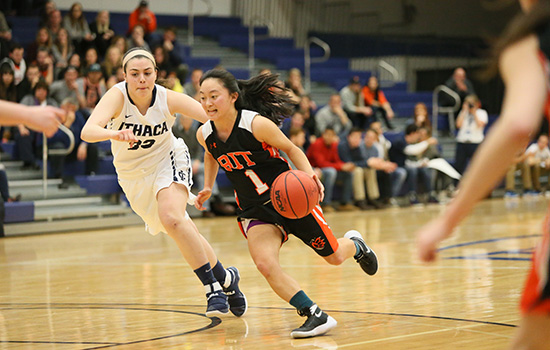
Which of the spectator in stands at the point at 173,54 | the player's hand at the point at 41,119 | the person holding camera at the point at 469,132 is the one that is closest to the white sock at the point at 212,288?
the player's hand at the point at 41,119

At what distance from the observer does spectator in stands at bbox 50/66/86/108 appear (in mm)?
10914

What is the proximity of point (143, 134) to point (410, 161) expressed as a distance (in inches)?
384

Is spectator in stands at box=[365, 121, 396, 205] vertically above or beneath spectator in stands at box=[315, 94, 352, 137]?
beneath

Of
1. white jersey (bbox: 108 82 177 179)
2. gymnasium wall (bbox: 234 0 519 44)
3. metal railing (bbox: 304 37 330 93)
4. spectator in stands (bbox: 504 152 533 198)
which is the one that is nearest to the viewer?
white jersey (bbox: 108 82 177 179)

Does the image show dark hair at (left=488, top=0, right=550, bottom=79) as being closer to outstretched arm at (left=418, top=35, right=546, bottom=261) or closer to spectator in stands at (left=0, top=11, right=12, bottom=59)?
outstretched arm at (left=418, top=35, right=546, bottom=261)

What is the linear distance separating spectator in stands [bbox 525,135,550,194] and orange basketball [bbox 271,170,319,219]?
12.3 metres

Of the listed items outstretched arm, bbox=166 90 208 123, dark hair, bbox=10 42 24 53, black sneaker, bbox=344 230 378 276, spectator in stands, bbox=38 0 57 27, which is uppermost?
spectator in stands, bbox=38 0 57 27

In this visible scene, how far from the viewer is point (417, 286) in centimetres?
547

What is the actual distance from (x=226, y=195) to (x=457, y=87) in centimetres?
591

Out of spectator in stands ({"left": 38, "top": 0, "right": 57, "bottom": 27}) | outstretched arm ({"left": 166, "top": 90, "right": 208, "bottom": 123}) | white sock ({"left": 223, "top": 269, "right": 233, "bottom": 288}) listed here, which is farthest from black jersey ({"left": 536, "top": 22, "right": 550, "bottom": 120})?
spectator in stands ({"left": 38, "top": 0, "right": 57, "bottom": 27})

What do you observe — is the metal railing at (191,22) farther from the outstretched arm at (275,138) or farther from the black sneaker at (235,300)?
the outstretched arm at (275,138)

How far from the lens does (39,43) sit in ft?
39.0

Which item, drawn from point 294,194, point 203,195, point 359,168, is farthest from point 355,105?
point 294,194

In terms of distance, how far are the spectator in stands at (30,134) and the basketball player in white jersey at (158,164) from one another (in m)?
5.88
